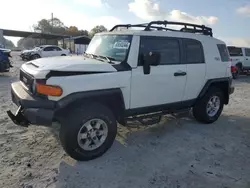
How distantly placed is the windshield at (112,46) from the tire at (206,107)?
232cm

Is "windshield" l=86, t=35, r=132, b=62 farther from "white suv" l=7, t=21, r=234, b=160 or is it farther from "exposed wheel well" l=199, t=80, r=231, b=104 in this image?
"exposed wheel well" l=199, t=80, r=231, b=104

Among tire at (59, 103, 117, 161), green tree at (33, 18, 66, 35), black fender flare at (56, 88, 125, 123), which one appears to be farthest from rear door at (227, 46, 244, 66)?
green tree at (33, 18, 66, 35)

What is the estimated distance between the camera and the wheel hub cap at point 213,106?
229 inches

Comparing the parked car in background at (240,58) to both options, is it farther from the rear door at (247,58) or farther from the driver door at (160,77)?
the driver door at (160,77)

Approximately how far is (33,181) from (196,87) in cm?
370

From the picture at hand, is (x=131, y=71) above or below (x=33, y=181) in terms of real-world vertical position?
above

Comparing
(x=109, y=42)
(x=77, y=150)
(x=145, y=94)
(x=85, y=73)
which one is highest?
(x=109, y=42)

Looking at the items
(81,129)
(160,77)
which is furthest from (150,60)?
(81,129)

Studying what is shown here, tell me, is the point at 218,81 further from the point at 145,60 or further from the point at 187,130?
the point at 145,60

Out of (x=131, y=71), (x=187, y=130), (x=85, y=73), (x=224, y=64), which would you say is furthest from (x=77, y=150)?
(x=224, y=64)

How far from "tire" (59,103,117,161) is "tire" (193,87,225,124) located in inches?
96.7

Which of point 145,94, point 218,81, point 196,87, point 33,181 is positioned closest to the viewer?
point 33,181

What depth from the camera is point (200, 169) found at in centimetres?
376

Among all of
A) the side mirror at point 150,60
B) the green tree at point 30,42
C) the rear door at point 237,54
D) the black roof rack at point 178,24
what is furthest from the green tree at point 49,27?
the side mirror at point 150,60
